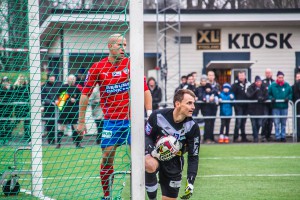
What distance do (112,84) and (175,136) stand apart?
1.44 metres

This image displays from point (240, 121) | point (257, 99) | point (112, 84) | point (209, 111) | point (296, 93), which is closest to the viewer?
point (112, 84)

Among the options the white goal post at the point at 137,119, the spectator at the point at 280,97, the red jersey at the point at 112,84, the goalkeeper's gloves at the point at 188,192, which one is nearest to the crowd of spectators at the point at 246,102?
the spectator at the point at 280,97

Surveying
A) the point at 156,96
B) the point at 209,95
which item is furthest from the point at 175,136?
the point at 156,96

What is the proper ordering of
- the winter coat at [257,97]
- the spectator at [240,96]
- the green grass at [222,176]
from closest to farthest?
1. the green grass at [222,176]
2. the winter coat at [257,97]
3. the spectator at [240,96]

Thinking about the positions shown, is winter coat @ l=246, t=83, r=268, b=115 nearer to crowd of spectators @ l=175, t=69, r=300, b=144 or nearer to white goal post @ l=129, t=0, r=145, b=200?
crowd of spectators @ l=175, t=69, r=300, b=144

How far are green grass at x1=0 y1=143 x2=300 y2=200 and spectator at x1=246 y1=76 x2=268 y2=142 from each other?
8.01 feet

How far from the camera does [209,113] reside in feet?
59.8

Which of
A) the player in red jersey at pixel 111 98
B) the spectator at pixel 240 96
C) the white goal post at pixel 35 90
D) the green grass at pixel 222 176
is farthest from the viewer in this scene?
the spectator at pixel 240 96

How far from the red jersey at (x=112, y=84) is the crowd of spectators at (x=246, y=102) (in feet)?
32.9

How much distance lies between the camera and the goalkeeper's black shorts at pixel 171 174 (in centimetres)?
675

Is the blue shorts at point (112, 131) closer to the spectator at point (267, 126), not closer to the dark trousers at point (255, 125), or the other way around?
the dark trousers at point (255, 125)

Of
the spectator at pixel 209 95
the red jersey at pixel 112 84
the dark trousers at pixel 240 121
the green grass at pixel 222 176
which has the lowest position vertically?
the green grass at pixel 222 176

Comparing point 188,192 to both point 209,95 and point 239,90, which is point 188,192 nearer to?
point 209,95

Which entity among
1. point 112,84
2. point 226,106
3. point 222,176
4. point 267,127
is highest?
point 112,84
